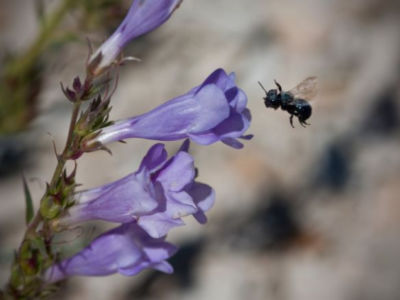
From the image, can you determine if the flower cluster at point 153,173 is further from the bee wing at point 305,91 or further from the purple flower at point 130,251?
the bee wing at point 305,91

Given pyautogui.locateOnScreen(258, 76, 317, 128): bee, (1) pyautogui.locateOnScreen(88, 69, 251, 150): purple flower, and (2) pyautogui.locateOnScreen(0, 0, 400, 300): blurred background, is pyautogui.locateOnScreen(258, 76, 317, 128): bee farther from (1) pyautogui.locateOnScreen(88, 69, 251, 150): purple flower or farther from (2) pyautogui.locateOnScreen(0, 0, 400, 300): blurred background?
(2) pyautogui.locateOnScreen(0, 0, 400, 300): blurred background

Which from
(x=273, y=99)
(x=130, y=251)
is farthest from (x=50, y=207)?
(x=273, y=99)

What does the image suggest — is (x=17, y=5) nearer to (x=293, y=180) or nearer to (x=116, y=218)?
(x=293, y=180)

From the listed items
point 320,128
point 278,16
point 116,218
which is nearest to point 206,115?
point 116,218

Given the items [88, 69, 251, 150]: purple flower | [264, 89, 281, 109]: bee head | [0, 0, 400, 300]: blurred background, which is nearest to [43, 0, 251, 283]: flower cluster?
[88, 69, 251, 150]: purple flower

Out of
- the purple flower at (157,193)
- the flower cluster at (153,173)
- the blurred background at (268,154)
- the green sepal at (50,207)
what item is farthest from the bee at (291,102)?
the blurred background at (268,154)

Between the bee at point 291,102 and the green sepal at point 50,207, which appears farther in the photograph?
the bee at point 291,102

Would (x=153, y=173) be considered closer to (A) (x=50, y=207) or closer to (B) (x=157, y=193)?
(B) (x=157, y=193)

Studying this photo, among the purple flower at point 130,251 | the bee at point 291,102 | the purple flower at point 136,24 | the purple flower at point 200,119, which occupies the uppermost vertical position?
the purple flower at point 136,24
